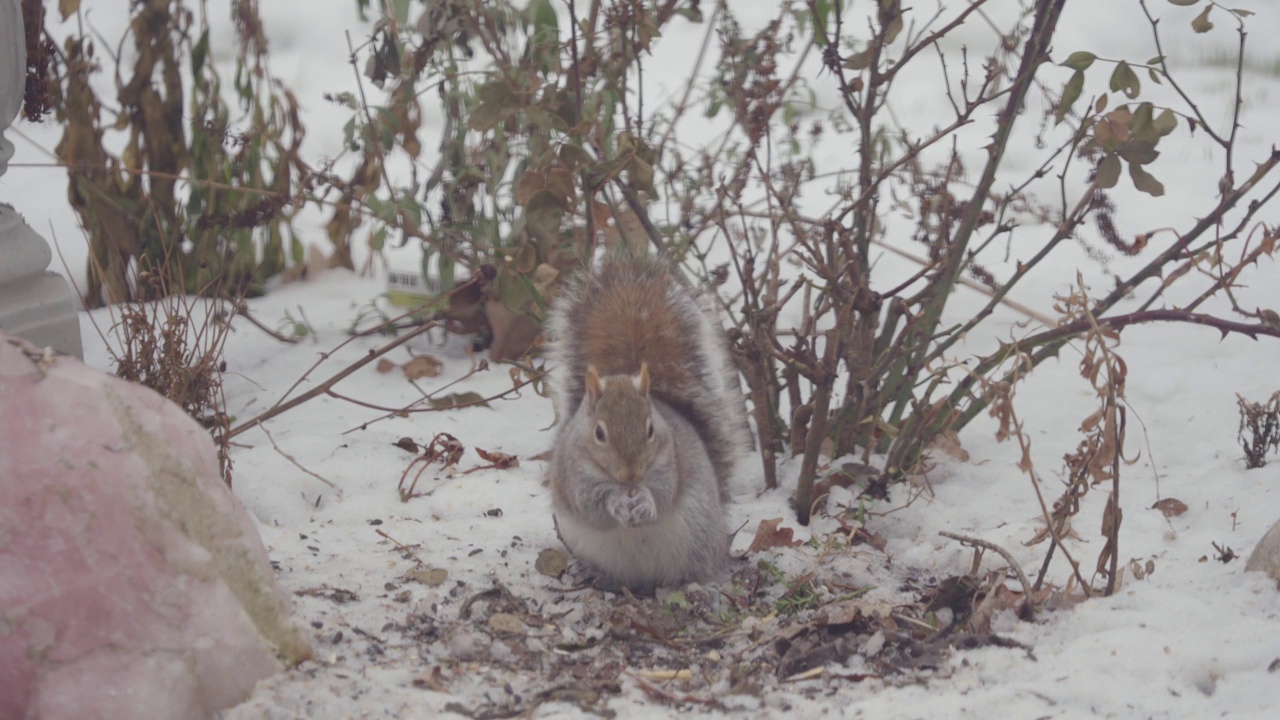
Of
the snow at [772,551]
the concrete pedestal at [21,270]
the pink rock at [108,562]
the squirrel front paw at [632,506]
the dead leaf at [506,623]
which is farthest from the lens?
the concrete pedestal at [21,270]

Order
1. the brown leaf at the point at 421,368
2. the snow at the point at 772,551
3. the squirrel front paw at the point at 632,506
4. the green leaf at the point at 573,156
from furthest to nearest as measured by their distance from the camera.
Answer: the brown leaf at the point at 421,368 < the green leaf at the point at 573,156 < the squirrel front paw at the point at 632,506 < the snow at the point at 772,551

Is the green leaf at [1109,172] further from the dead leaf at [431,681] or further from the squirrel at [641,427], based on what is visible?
the dead leaf at [431,681]

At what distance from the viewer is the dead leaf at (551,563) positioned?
2.04 meters

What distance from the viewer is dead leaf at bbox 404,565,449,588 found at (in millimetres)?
1906

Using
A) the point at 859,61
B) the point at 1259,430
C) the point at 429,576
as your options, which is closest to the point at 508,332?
the point at 429,576

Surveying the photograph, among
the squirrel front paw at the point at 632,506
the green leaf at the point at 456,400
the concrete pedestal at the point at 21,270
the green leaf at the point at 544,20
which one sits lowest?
the squirrel front paw at the point at 632,506

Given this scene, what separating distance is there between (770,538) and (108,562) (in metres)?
1.16

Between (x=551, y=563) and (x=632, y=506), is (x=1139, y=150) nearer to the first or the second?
(x=632, y=506)

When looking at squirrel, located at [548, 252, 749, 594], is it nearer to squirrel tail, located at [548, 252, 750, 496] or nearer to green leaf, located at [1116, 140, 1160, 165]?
squirrel tail, located at [548, 252, 750, 496]

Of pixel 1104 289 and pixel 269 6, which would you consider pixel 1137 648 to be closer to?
pixel 1104 289

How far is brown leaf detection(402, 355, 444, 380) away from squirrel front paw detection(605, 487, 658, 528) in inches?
47.8

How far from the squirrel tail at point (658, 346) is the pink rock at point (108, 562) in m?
0.87

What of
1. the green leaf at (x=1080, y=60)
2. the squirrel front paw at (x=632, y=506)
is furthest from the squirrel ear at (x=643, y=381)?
the green leaf at (x=1080, y=60)

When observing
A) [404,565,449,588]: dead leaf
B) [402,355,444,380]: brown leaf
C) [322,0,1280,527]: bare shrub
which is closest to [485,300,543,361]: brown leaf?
[322,0,1280,527]: bare shrub
